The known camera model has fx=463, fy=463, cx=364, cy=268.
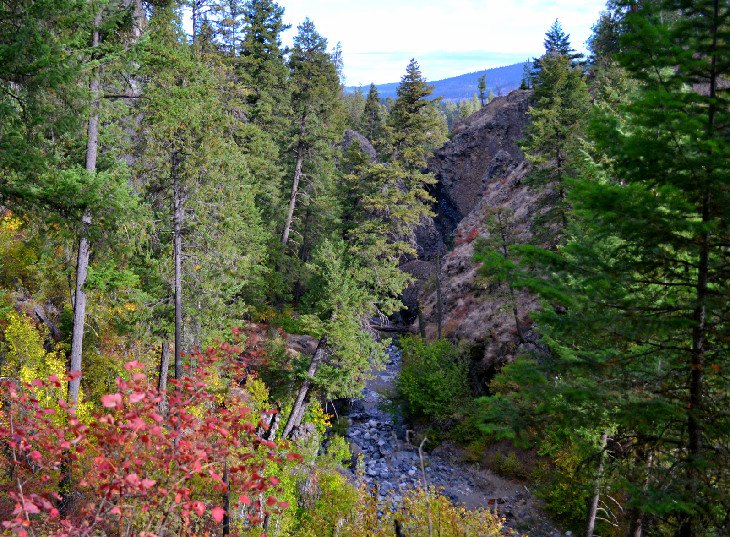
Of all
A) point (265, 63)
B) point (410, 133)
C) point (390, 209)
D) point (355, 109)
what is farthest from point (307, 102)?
point (355, 109)

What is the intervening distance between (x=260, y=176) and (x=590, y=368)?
26.1 m

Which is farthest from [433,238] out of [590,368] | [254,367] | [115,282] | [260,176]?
[590,368]

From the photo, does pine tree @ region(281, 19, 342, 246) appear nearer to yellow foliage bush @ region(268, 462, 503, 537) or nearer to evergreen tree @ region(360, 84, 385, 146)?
yellow foliage bush @ region(268, 462, 503, 537)

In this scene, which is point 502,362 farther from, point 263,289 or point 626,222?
point 626,222

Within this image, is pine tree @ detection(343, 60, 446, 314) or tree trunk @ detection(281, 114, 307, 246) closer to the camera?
pine tree @ detection(343, 60, 446, 314)

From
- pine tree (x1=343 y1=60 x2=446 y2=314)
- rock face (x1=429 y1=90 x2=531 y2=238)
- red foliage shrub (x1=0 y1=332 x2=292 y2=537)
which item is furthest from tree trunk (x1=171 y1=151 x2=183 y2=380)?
rock face (x1=429 y1=90 x2=531 y2=238)

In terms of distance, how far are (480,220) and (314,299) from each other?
23.8 meters

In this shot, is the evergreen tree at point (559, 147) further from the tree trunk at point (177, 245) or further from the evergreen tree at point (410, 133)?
the tree trunk at point (177, 245)

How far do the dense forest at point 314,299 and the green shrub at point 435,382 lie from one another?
7.1 inches

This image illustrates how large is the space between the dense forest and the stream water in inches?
7.4

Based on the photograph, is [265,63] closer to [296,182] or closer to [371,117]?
[296,182]

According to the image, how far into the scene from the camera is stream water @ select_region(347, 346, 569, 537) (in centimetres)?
1734

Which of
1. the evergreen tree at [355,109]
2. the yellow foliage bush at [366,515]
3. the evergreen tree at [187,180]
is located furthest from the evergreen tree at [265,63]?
the evergreen tree at [355,109]

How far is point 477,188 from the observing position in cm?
5228
